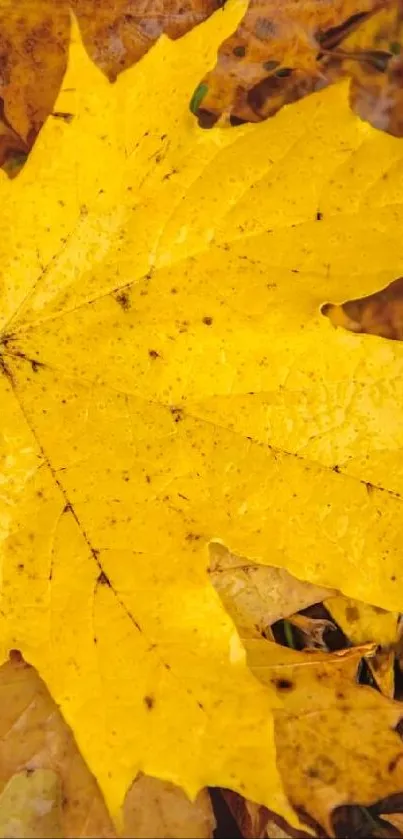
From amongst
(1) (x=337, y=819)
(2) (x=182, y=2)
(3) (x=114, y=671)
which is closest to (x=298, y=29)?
(2) (x=182, y=2)

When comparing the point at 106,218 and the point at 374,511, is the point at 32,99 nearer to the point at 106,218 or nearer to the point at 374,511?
the point at 106,218

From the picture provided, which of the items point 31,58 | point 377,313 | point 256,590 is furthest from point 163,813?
point 31,58

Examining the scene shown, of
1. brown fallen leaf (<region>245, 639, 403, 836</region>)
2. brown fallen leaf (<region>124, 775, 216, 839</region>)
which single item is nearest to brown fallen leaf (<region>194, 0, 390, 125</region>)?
brown fallen leaf (<region>245, 639, 403, 836</region>)

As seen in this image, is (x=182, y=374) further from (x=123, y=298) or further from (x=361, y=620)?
(x=361, y=620)

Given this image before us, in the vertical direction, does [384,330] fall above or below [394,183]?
below

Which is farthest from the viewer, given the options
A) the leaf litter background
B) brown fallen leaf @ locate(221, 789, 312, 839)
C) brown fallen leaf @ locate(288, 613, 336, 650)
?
brown fallen leaf @ locate(288, 613, 336, 650)

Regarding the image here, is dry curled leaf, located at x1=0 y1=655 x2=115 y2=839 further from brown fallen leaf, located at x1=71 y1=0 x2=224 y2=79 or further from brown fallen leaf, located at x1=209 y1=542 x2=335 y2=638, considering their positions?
brown fallen leaf, located at x1=71 y1=0 x2=224 y2=79

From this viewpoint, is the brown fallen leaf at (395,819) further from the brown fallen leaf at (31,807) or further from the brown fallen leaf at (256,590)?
the brown fallen leaf at (31,807)
